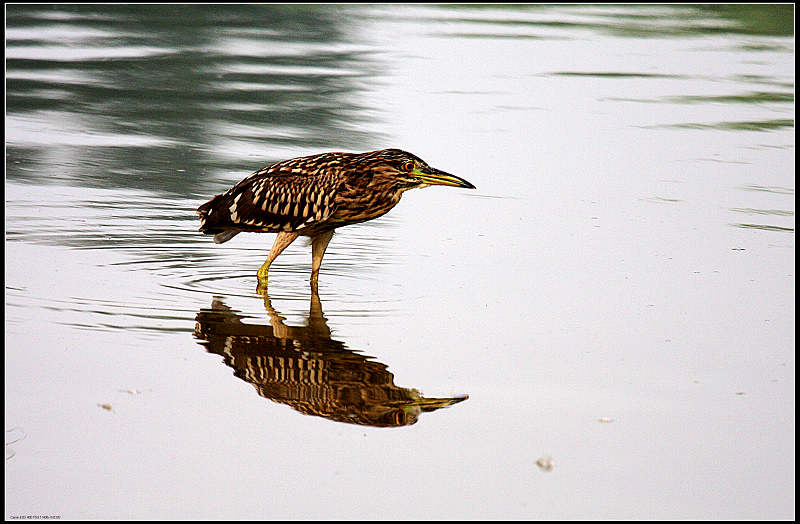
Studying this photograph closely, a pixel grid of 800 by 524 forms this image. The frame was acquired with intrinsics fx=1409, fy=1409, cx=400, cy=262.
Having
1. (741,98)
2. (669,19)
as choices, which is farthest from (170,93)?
(669,19)

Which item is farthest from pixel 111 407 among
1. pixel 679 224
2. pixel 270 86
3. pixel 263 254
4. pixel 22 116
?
pixel 270 86

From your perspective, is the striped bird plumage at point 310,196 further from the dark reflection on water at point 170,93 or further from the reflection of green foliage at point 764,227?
the reflection of green foliage at point 764,227

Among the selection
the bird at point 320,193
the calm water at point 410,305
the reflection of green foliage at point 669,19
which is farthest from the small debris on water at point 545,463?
the reflection of green foliage at point 669,19

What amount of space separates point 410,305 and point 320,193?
1.05 m

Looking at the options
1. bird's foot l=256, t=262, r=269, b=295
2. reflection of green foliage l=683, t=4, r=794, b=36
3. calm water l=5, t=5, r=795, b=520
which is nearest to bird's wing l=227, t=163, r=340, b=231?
bird's foot l=256, t=262, r=269, b=295

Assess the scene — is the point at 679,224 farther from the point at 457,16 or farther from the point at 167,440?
the point at 457,16

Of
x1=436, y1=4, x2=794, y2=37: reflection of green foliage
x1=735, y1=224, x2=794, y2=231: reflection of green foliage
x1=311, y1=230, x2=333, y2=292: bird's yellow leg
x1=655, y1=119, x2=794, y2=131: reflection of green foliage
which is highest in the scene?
x1=311, y1=230, x2=333, y2=292: bird's yellow leg

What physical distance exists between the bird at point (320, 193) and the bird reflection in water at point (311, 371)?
98 cm

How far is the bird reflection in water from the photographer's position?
6617mm

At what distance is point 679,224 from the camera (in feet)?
38.1

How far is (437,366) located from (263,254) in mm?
3369

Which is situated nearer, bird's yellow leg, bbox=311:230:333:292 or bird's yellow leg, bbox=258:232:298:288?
bird's yellow leg, bbox=258:232:298:288

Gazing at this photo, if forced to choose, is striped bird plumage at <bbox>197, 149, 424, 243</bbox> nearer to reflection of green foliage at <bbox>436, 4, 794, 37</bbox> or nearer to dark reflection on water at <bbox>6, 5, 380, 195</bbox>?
dark reflection on water at <bbox>6, 5, 380, 195</bbox>

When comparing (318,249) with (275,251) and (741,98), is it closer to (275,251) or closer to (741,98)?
(275,251)
